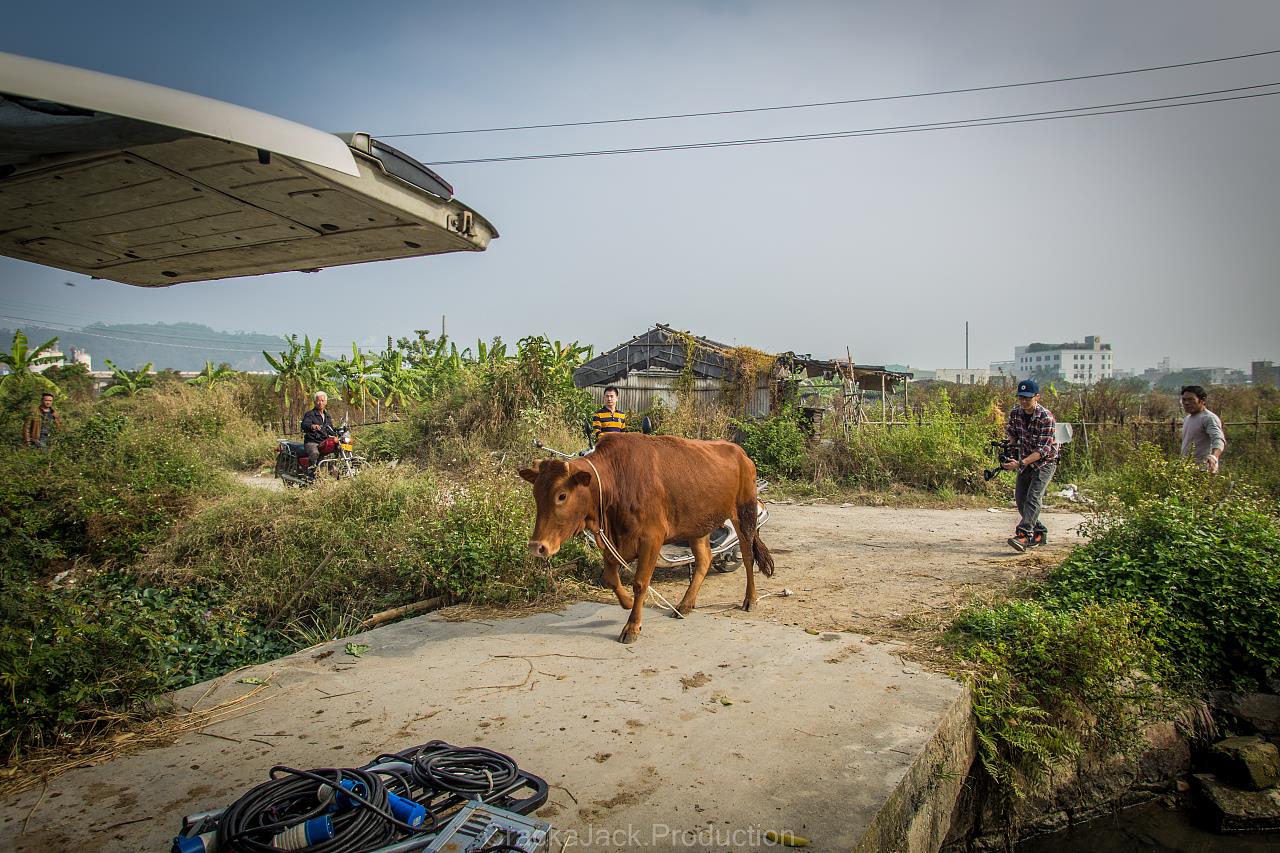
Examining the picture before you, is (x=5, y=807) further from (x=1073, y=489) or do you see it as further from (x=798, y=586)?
(x=1073, y=489)

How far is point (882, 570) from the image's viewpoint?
702 cm

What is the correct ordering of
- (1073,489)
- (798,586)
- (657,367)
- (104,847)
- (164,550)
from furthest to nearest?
(657,367) < (1073,489) < (164,550) < (798,586) < (104,847)

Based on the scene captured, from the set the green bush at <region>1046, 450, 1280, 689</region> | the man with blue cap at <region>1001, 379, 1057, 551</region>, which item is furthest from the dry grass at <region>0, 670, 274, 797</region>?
the man with blue cap at <region>1001, 379, 1057, 551</region>

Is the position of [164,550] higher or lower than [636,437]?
lower

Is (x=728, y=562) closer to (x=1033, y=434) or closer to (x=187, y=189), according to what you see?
(x=1033, y=434)

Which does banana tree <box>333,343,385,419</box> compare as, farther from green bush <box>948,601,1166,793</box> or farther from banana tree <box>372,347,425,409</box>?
green bush <box>948,601,1166,793</box>

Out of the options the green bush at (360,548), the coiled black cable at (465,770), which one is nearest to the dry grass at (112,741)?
the coiled black cable at (465,770)

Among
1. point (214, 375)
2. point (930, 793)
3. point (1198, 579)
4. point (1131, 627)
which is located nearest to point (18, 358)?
point (214, 375)

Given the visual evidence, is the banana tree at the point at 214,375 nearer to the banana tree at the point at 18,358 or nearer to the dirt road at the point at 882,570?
the banana tree at the point at 18,358

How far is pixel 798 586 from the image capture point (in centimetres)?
641

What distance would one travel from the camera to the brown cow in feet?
15.7

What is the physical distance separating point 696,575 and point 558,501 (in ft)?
4.63

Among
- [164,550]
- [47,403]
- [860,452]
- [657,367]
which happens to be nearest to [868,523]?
[860,452]

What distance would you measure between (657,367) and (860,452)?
7.83 m
